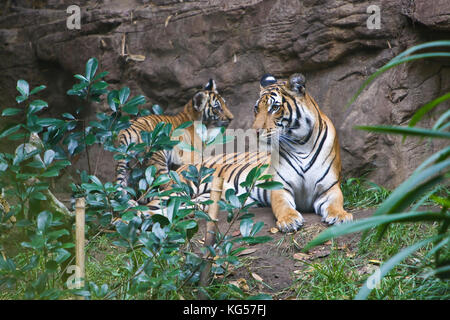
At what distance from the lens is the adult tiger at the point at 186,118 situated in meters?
6.61

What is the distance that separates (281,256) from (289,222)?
509mm

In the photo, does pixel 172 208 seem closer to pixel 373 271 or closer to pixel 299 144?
pixel 373 271

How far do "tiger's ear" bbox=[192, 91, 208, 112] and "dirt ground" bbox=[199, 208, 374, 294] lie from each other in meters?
2.78

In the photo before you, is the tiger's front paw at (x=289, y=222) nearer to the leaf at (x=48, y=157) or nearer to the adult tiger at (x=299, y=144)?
the adult tiger at (x=299, y=144)

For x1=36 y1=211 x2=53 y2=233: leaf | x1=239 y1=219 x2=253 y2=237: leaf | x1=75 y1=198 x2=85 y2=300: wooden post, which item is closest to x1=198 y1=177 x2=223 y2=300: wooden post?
x1=239 y1=219 x2=253 y2=237: leaf

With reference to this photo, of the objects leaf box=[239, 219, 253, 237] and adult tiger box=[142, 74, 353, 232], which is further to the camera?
adult tiger box=[142, 74, 353, 232]

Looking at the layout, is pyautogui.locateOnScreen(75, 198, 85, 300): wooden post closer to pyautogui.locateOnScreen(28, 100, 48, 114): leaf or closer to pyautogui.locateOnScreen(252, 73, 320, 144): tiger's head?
pyautogui.locateOnScreen(28, 100, 48, 114): leaf

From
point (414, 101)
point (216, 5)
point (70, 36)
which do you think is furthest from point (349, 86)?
point (70, 36)

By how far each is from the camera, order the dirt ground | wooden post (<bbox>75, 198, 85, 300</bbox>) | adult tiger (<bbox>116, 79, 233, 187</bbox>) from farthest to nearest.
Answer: adult tiger (<bbox>116, 79, 233, 187</bbox>)
the dirt ground
wooden post (<bbox>75, 198, 85, 300</bbox>)

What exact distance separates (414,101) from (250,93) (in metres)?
2.13

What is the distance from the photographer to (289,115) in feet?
16.7

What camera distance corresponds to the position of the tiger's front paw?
430 cm

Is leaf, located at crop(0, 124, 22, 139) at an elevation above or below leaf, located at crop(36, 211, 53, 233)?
above

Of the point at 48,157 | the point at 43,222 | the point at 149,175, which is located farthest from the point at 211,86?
the point at 43,222
